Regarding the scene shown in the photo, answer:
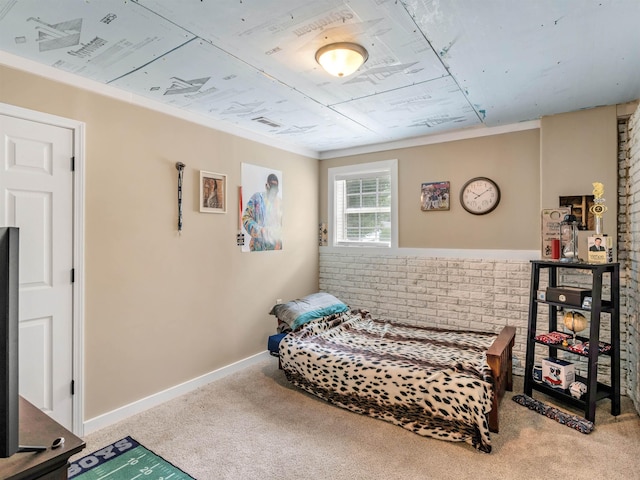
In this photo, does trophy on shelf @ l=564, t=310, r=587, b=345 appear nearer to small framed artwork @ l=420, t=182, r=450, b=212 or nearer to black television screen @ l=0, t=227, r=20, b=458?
small framed artwork @ l=420, t=182, r=450, b=212

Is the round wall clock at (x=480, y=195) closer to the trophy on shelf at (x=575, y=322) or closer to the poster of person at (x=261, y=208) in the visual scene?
the trophy on shelf at (x=575, y=322)

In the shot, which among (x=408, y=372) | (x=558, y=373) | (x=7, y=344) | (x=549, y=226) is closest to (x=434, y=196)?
(x=549, y=226)

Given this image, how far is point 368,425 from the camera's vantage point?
270 centimetres

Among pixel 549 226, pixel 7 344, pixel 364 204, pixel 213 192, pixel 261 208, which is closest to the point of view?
pixel 7 344

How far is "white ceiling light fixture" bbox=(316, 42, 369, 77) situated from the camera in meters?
2.12

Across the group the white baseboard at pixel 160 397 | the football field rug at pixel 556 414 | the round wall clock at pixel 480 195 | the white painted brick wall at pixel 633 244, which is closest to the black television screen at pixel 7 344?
the white baseboard at pixel 160 397

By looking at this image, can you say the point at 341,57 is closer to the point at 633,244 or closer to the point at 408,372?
the point at 408,372

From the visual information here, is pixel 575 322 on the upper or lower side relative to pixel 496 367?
upper

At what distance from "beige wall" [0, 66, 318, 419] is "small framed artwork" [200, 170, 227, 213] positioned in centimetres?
7

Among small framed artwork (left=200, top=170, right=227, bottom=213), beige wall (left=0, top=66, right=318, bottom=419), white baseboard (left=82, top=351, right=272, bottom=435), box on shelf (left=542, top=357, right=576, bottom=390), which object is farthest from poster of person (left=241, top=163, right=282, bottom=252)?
box on shelf (left=542, top=357, right=576, bottom=390)

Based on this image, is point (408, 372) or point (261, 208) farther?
point (261, 208)

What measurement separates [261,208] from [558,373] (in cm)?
318

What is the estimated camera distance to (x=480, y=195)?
3828 mm

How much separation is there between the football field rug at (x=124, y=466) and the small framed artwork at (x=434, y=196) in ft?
11.0
